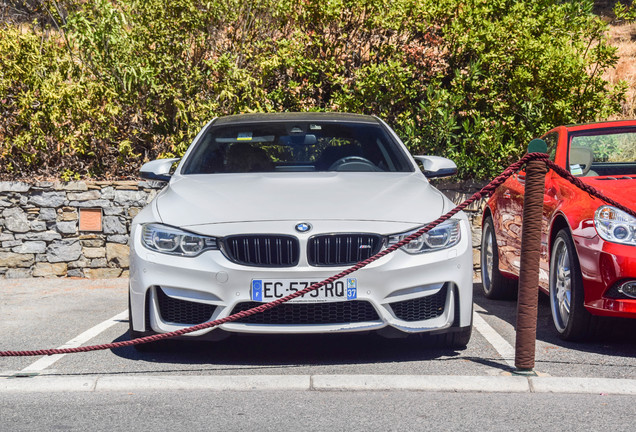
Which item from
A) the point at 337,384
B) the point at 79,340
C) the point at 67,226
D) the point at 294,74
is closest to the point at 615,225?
the point at 337,384

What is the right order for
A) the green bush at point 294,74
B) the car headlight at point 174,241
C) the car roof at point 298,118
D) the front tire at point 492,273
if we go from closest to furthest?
1. the car headlight at point 174,241
2. the car roof at point 298,118
3. the front tire at point 492,273
4. the green bush at point 294,74

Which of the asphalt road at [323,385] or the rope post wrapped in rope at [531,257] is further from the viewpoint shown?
the rope post wrapped in rope at [531,257]

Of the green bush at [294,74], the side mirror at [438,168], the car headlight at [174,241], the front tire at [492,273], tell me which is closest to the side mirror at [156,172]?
the car headlight at [174,241]

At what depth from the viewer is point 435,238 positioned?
204 inches

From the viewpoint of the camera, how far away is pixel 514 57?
1084 centimetres

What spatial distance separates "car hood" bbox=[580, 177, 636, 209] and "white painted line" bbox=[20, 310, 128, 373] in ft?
12.0

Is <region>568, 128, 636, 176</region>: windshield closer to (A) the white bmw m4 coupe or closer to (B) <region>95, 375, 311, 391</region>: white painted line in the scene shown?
(A) the white bmw m4 coupe

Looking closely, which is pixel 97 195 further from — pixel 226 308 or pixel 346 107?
pixel 226 308

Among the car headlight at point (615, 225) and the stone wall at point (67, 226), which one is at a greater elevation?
the car headlight at point (615, 225)

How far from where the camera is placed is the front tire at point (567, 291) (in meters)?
5.63

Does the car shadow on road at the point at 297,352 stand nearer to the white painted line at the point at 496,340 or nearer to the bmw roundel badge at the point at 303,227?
the white painted line at the point at 496,340

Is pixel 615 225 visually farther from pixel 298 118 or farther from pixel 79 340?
pixel 79 340

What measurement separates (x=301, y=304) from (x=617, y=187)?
2.44m

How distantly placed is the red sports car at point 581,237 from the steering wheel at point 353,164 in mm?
1325
